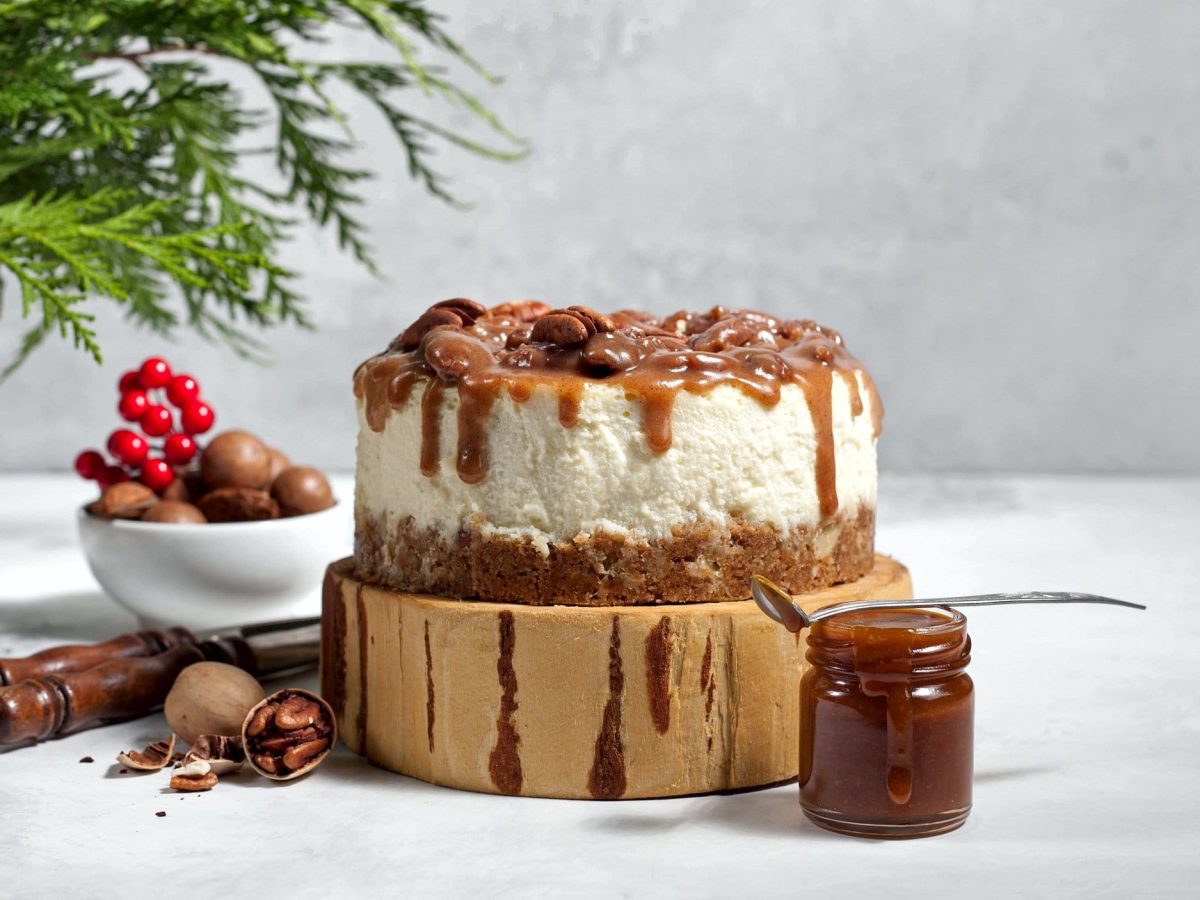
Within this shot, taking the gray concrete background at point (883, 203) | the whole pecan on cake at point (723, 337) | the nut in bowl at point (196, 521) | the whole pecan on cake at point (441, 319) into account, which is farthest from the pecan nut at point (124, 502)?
the gray concrete background at point (883, 203)

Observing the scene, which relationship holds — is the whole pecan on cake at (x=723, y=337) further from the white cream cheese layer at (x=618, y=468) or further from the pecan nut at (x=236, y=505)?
the pecan nut at (x=236, y=505)

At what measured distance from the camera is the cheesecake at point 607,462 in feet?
5.80

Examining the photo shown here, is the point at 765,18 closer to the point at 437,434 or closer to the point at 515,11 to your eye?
the point at 515,11

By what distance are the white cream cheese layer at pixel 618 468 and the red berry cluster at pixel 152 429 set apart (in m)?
0.95

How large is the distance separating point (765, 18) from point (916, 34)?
1.71ft

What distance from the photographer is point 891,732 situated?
62.1 inches

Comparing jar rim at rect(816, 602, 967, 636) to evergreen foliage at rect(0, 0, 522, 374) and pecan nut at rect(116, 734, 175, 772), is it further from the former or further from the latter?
evergreen foliage at rect(0, 0, 522, 374)

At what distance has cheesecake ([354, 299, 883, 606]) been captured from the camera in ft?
5.80

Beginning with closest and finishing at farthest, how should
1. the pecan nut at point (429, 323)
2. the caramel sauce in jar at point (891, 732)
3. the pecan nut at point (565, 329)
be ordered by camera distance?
the caramel sauce in jar at point (891, 732) → the pecan nut at point (565, 329) → the pecan nut at point (429, 323)

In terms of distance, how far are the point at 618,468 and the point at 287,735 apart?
576 mm

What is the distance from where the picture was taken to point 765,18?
4.90 meters

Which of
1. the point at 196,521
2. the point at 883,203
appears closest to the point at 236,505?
the point at 196,521

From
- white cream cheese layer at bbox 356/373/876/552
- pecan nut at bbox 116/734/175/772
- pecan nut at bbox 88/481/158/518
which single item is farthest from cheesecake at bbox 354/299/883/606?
pecan nut at bbox 88/481/158/518

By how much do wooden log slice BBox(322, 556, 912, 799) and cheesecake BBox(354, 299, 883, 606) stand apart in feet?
0.17
